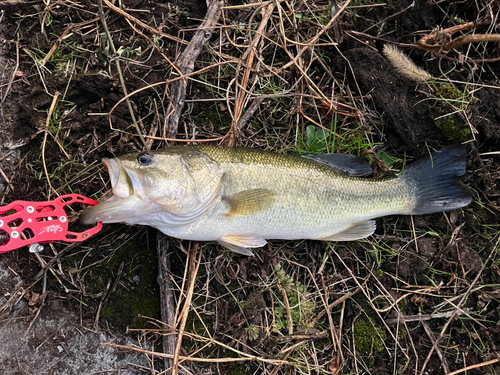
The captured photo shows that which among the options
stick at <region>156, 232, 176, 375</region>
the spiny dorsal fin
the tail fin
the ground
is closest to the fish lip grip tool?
the ground

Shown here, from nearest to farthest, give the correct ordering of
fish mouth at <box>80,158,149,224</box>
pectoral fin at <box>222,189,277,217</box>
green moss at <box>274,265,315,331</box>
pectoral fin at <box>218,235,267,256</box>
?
fish mouth at <box>80,158,149,224</box>, pectoral fin at <box>222,189,277,217</box>, pectoral fin at <box>218,235,267,256</box>, green moss at <box>274,265,315,331</box>

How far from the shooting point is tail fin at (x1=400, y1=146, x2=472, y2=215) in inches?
127

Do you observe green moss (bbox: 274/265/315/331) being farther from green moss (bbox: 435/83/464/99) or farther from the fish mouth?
green moss (bbox: 435/83/464/99)

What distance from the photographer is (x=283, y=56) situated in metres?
3.52

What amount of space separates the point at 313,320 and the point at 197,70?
8.64 feet

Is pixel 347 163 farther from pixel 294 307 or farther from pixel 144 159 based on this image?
pixel 144 159

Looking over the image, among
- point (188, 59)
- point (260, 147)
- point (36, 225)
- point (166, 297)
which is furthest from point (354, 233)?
point (36, 225)

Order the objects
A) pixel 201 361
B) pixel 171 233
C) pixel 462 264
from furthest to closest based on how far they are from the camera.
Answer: pixel 462 264
pixel 201 361
pixel 171 233

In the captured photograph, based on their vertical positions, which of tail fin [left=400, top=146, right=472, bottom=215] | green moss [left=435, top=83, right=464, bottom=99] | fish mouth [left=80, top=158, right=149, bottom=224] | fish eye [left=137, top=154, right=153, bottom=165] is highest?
green moss [left=435, top=83, right=464, bottom=99]

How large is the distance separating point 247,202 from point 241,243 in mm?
376

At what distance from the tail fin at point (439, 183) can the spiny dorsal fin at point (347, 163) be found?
0.36 metres

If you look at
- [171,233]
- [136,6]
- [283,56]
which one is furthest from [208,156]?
[136,6]

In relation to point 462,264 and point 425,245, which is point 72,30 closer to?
point 425,245

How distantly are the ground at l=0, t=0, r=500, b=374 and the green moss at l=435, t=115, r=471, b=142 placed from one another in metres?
0.01
